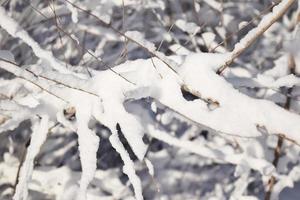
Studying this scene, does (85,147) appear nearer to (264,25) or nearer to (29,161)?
(29,161)

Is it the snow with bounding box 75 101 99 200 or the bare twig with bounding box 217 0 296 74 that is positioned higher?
the bare twig with bounding box 217 0 296 74

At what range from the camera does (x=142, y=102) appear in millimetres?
2225

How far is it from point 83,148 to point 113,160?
137cm

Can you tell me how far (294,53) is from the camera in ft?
5.21

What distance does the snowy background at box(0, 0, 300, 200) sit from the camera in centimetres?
91

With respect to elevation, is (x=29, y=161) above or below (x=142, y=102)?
above

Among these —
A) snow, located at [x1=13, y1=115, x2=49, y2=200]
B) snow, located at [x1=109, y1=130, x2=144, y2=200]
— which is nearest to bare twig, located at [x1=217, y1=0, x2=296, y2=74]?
snow, located at [x1=109, y1=130, x2=144, y2=200]

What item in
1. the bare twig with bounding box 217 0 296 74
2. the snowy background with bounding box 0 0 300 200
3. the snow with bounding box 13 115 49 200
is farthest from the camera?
the snow with bounding box 13 115 49 200

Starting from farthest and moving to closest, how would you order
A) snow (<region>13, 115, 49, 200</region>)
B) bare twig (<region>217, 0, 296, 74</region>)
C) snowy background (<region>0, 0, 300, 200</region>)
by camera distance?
snow (<region>13, 115, 49, 200</region>) → snowy background (<region>0, 0, 300, 200</region>) → bare twig (<region>217, 0, 296, 74</region>)

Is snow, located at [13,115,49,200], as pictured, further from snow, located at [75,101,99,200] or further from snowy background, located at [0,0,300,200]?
snow, located at [75,101,99,200]

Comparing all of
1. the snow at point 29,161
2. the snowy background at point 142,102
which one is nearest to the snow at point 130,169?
the snowy background at point 142,102

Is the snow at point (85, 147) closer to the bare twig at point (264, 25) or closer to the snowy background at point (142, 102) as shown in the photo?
the snowy background at point (142, 102)

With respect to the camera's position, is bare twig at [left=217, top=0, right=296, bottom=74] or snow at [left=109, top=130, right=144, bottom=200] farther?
snow at [left=109, top=130, right=144, bottom=200]

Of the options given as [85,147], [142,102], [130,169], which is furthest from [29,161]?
[142,102]
